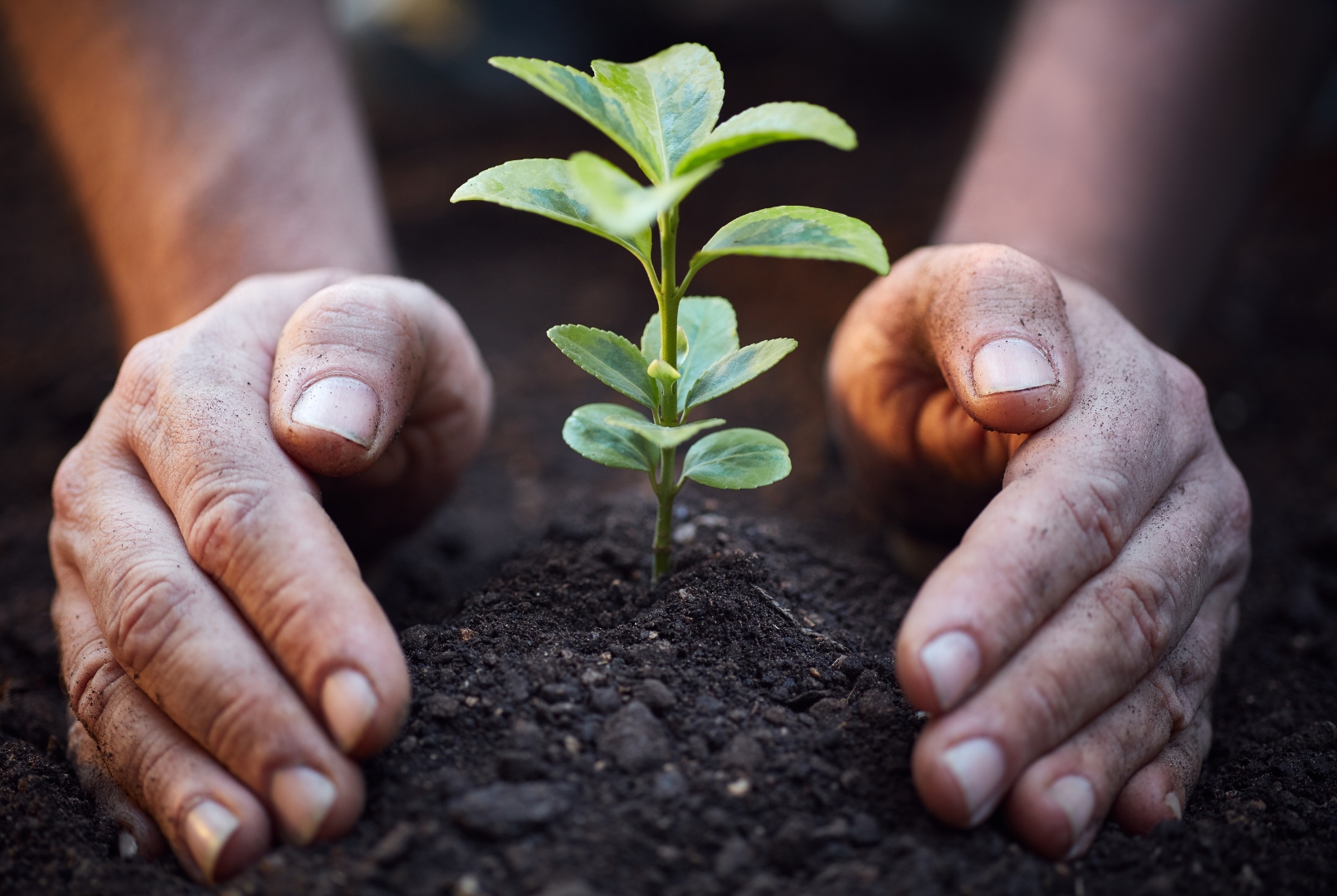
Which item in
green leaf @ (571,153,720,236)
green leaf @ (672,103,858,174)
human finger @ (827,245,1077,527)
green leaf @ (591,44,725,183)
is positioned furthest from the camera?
human finger @ (827,245,1077,527)

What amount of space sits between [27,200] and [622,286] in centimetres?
278

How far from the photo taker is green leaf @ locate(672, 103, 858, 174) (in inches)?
40.9

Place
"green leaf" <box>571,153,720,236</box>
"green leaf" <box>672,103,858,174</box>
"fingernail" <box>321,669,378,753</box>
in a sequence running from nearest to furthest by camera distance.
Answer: "green leaf" <box>571,153,720,236</box>
"green leaf" <box>672,103,858,174</box>
"fingernail" <box>321,669,378,753</box>

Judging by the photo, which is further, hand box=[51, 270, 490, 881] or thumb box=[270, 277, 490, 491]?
thumb box=[270, 277, 490, 491]

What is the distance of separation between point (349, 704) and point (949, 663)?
770 mm

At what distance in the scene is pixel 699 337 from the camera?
1.48 meters

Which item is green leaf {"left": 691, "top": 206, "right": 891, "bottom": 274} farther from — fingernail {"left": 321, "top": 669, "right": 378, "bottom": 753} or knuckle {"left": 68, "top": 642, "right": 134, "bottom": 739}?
knuckle {"left": 68, "top": 642, "right": 134, "bottom": 739}

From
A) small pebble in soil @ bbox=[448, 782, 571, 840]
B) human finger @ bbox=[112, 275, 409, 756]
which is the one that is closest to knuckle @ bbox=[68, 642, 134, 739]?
human finger @ bbox=[112, 275, 409, 756]

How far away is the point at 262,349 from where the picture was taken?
1.55m

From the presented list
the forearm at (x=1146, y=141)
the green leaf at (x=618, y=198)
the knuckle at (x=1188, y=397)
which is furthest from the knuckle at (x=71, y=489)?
the forearm at (x=1146, y=141)

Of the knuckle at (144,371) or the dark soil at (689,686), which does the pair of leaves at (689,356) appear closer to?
the dark soil at (689,686)

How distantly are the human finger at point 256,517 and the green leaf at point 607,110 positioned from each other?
67cm

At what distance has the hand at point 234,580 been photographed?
1161 mm

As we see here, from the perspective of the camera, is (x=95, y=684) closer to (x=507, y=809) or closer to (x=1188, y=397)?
(x=507, y=809)
